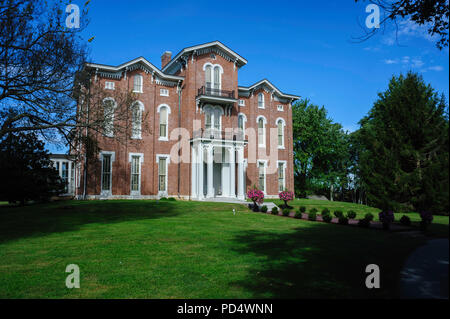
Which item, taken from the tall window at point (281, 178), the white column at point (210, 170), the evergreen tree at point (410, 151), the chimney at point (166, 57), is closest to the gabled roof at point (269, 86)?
the tall window at point (281, 178)

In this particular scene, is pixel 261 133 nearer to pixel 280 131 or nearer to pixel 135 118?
pixel 280 131

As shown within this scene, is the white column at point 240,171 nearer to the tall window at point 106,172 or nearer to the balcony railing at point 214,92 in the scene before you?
the balcony railing at point 214,92

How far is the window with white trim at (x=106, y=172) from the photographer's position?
26672 millimetres

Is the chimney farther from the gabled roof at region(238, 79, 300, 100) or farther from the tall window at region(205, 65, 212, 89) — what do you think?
the gabled roof at region(238, 79, 300, 100)

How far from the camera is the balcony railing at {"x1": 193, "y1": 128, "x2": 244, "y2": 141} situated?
28061mm

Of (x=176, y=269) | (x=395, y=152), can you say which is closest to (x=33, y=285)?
(x=176, y=269)

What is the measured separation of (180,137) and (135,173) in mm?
5035

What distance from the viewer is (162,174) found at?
2870 cm

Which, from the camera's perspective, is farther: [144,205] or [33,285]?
[144,205]

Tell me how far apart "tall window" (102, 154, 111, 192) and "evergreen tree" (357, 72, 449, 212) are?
2475 cm

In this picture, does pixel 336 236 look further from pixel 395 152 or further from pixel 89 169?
pixel 89 169

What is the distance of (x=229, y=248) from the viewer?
8664 millimetres

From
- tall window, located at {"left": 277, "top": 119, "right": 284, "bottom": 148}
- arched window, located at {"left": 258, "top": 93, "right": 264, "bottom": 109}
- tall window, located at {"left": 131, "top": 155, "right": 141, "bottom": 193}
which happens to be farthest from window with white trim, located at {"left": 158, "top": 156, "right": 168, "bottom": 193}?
tall window, located at {"left": 277, "top": 119, "right": 284, "bottom": 148}

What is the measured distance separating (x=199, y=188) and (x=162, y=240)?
17.9m
